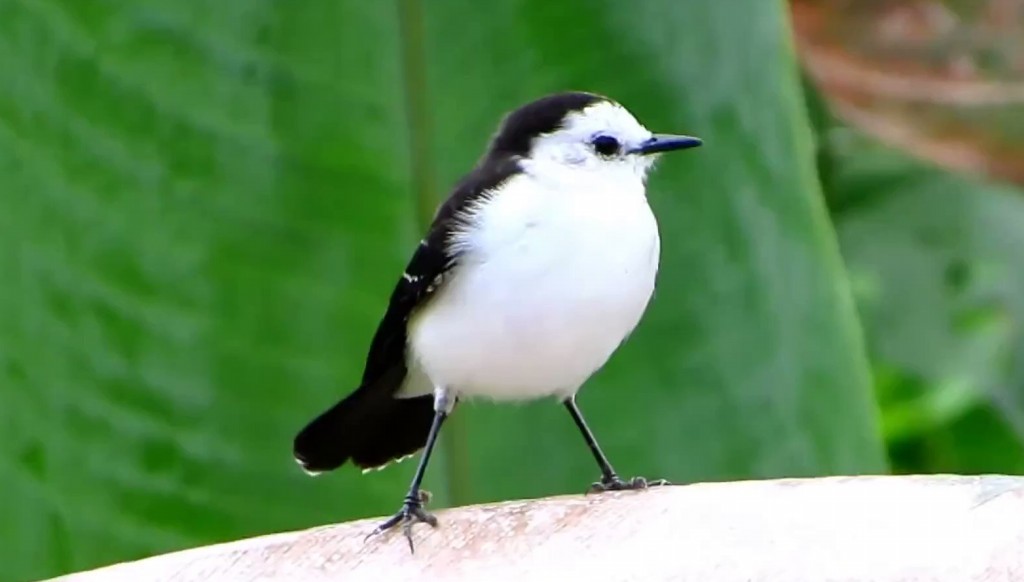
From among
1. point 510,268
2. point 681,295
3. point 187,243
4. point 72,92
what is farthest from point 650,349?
point 72,92

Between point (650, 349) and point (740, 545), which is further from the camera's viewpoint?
point (650, 349)

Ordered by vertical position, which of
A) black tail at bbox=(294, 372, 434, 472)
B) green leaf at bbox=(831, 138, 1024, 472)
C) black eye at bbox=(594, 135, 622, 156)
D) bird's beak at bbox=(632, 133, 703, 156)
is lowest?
green leaf at bbox=(831, 138, 1024, 472)

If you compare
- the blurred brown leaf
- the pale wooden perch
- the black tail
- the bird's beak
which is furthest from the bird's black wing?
the blurred brown leaf

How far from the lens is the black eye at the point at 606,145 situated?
4.42ft

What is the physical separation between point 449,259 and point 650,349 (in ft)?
0.83

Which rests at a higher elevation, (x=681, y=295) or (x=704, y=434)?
(x=681, y=295)

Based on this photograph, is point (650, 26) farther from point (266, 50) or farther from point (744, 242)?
point (266, 50)

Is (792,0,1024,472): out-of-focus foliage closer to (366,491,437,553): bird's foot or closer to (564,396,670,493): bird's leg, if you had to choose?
(564,396,670,493): bird's leg

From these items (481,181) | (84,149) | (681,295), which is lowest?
(681,295)

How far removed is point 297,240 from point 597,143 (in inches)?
10.6

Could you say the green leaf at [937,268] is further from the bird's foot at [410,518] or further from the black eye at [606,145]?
the bird's foot at [410,518]

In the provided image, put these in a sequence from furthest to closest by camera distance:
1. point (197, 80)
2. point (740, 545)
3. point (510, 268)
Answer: point (197, 80), point (510, 268), point (740, 545)

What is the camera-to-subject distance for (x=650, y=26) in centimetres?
140

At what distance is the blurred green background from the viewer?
1385mm
